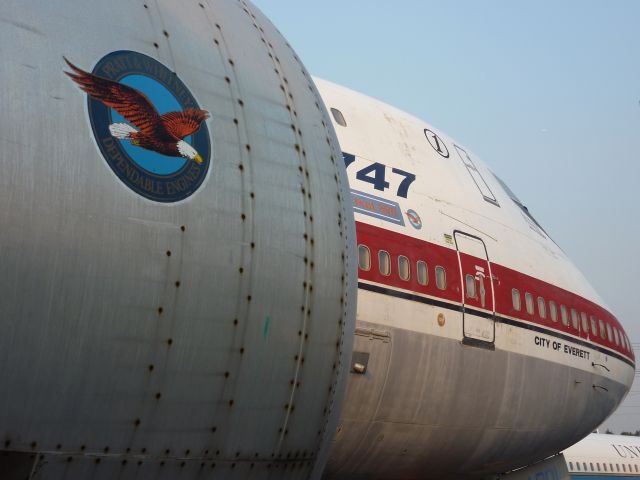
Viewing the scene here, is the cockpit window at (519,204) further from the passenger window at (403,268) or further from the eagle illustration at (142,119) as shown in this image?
the eagle illustration at (142,119)

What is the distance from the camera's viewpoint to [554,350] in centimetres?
1341

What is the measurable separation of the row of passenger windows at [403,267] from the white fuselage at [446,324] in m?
0.02

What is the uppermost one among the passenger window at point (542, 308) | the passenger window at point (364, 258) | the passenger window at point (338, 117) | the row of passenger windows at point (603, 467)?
the passenger window at point (338, 117)

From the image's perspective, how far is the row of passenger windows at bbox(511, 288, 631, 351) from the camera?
1301 cm

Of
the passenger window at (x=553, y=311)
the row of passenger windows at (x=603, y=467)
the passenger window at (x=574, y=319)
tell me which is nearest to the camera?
the passenger window at (x=553, y=311)

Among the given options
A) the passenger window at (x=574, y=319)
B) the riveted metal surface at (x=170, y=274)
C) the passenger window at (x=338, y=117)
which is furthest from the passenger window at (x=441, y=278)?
the riveted metal surface at (x=170, y=274)

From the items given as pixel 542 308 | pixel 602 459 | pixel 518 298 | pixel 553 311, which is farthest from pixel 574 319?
pixel 602 459

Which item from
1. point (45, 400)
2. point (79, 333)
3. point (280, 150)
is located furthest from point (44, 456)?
point (280, 150)

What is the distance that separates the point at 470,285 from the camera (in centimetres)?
1204

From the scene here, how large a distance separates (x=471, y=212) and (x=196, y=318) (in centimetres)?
894

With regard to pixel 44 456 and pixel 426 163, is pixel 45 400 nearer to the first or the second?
pixel 44 456

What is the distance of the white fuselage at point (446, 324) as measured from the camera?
10508 mm

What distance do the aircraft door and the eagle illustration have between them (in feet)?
24.8

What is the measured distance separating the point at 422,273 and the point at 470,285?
1035mm
